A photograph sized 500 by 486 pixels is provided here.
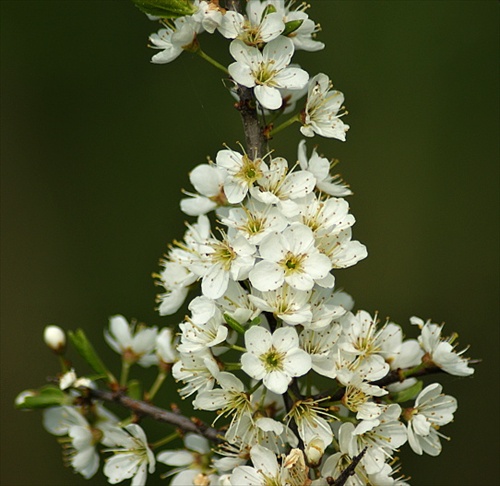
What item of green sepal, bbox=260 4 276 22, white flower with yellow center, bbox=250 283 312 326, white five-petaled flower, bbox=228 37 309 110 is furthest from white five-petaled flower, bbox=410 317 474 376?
green sepal, bbox=260 4 276 22

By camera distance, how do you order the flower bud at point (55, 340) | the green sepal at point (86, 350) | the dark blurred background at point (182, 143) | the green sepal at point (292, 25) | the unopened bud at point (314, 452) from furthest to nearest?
1. the dark blurred background at point (182, 143)
2. the flower bud at point (55, 340)
3. the green sepal at point (86, 350)
4. the green sepal at point (292, 25)
5. the unopened bud at point (314, 452)

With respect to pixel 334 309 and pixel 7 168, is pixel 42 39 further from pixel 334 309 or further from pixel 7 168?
pixel 334 309

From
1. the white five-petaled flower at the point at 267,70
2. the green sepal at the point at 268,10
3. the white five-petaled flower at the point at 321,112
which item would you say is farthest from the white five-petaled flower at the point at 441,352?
the green sepal at the point at 268,10

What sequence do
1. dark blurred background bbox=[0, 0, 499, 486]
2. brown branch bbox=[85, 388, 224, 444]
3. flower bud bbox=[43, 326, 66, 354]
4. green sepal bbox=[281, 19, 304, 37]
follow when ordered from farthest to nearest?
dark blurred background bbox=[0, 0, 499, 486], flower bud bbox=[43, 326, 66, 354], brown branch bbox=[85, 388, 224, 444], green sepal bbox=[281, 19, 304, 37]

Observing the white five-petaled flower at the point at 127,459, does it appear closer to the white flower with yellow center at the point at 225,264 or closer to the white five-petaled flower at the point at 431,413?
the white flower with yellow center at the point at 225,264

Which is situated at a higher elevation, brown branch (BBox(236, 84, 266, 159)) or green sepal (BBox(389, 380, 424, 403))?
brown branch (BBox(236, 84, 266, 159))

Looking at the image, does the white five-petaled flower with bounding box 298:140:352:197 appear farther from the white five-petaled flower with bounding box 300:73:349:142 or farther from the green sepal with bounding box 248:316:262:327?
the green sepal with bounding box 248:316:262:327

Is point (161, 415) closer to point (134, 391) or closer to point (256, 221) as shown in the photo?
point (134, 391)

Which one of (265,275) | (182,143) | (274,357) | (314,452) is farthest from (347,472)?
(182,143)

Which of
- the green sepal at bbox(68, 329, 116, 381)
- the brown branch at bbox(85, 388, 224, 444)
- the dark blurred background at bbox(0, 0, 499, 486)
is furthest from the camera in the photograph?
the dark blurred background at bbox(0, 0, 499, 486)
